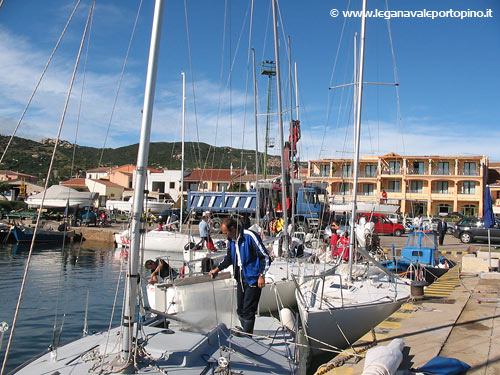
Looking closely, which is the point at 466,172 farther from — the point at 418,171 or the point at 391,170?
the point at 391,170

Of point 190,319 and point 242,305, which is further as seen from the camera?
point 190,319

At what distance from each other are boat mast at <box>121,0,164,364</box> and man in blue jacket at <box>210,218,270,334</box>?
1.83 metres

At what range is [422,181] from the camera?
180ft

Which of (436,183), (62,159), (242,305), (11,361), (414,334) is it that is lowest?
(11,361)

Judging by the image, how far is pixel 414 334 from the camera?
6.82 metres

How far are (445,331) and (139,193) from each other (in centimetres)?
534

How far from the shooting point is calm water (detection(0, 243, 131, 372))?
30.7ft

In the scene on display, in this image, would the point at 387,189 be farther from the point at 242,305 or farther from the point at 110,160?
the point at 110,160

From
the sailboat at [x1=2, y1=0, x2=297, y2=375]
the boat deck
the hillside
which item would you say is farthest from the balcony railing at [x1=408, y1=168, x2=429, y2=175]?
the sailboat at [x1=2, y1=0, x2=297, y2=375]

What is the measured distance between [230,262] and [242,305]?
609 mm

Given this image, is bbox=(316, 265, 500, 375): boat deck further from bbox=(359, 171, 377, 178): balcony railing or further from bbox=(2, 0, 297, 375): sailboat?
bbox=(359, 171, 377, 178): balcony railing

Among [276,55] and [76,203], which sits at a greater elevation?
[276,55]

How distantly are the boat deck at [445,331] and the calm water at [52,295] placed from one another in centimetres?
437

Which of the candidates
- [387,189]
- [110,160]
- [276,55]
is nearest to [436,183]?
[387,189]
